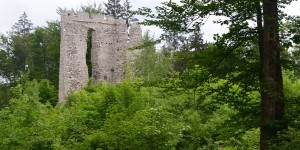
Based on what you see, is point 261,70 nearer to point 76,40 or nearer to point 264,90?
point 264,90

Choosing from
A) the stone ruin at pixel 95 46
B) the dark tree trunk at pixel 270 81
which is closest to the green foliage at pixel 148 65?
the stone ruin at pixel 95 46

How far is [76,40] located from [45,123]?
52.4ft

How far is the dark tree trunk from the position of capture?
7.11 metres

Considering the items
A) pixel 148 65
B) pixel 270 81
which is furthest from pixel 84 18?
pixel 270 81

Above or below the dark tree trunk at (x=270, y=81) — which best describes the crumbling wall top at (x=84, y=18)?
above

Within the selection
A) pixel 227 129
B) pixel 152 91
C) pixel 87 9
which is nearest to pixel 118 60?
pixel 87 9

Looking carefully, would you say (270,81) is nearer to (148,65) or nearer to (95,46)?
(148,65)

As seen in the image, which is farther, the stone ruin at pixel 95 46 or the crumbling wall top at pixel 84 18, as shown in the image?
the crumbling wall top at pixel 84 18

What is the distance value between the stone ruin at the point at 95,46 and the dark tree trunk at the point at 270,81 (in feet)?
68.3

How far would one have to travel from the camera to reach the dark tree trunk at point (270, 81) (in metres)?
7.11

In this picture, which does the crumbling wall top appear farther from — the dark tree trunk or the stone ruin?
the dark tree trunk

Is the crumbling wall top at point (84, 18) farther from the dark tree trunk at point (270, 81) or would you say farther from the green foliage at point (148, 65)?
the dark tree trunk at point (270, 81)

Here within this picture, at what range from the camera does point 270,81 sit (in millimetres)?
7137

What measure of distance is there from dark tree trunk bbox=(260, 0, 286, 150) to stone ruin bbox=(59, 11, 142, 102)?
2080 centimetres
